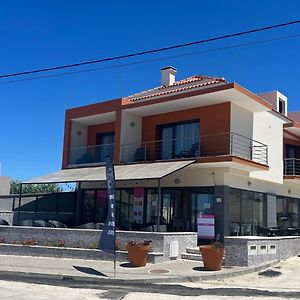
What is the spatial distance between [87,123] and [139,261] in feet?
40.4

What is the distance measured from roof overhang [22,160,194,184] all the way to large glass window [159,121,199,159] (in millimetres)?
1462

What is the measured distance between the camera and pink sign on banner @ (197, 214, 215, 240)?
20016 millimetres

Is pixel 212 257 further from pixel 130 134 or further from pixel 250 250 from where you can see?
pixel 130 134

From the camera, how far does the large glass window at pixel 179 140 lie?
70.6ft

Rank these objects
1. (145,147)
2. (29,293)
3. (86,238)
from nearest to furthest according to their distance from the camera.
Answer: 1. (29,293)
2. (86,238)
3. (145,147)

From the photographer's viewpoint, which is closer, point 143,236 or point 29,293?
point 29,293

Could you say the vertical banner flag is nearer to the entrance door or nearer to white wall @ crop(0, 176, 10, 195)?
the entrance door

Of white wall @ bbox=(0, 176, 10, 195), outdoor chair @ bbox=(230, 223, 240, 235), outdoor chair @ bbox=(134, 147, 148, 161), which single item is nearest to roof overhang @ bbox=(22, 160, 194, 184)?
outdoor chair @ bbox=(134, 147, 148, 161)

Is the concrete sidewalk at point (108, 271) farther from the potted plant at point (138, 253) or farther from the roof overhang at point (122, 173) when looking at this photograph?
the roof overhang at point (122, 173)

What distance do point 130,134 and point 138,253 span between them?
907cm

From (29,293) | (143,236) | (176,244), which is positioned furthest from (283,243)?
(29,293)

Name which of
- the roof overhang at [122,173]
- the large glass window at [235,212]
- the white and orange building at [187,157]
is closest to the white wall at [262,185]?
the white and orange building at [187,157]

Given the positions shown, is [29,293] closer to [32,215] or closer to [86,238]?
[86,238]

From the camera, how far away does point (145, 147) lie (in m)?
23.0
